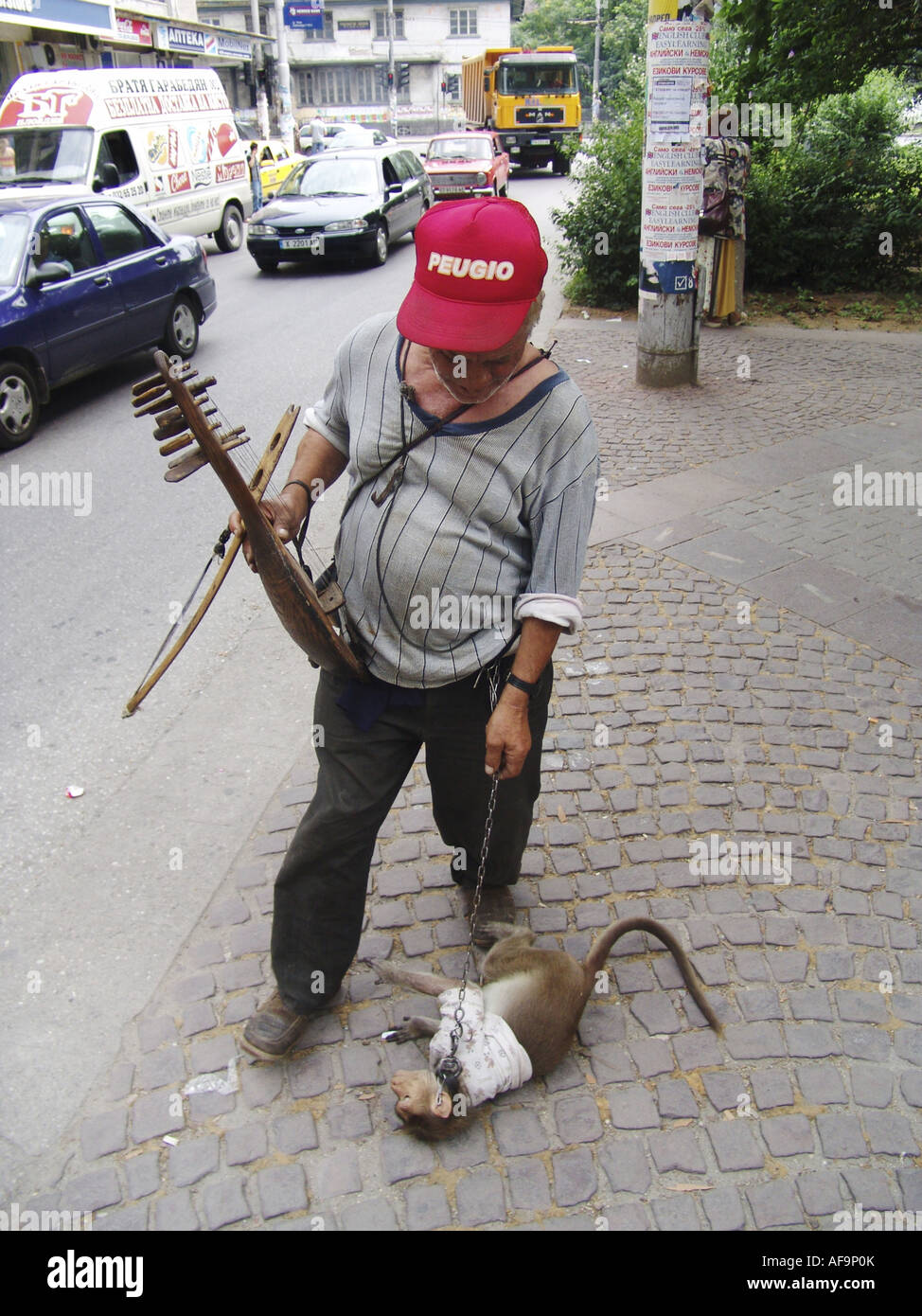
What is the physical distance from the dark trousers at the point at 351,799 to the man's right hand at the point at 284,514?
391mm

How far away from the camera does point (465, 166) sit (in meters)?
22.3

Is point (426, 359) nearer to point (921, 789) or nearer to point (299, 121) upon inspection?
point (921, 789)

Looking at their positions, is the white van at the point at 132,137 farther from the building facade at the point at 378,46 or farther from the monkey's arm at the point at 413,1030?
the building facade at the point at 378,46

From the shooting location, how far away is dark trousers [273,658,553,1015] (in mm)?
2672

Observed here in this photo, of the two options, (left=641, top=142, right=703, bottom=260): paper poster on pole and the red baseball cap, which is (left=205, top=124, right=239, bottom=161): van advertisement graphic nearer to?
(left=641, top=142, right=703, bottom=260): paper poster on pole

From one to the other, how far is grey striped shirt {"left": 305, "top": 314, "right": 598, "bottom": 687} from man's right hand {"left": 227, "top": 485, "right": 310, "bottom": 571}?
13cm

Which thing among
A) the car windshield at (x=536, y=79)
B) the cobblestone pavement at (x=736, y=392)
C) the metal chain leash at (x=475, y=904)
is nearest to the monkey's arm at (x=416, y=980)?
the metal chain leash at (x=475, y=904)

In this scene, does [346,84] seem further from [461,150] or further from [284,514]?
[284,514]

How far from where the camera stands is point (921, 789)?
3.95 metres

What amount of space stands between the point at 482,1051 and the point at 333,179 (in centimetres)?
1673

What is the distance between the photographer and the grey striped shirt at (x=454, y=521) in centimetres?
240

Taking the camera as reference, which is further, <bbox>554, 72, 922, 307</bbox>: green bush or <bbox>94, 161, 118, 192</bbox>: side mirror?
<bbox>94, 161, 118, 192</bbox>: side mirror

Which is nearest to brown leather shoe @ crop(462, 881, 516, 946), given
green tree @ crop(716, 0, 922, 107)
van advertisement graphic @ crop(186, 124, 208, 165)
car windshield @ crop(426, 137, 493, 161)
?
green tree @ crop(716, 0, 922, 107)

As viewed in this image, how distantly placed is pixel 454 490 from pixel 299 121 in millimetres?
64058
